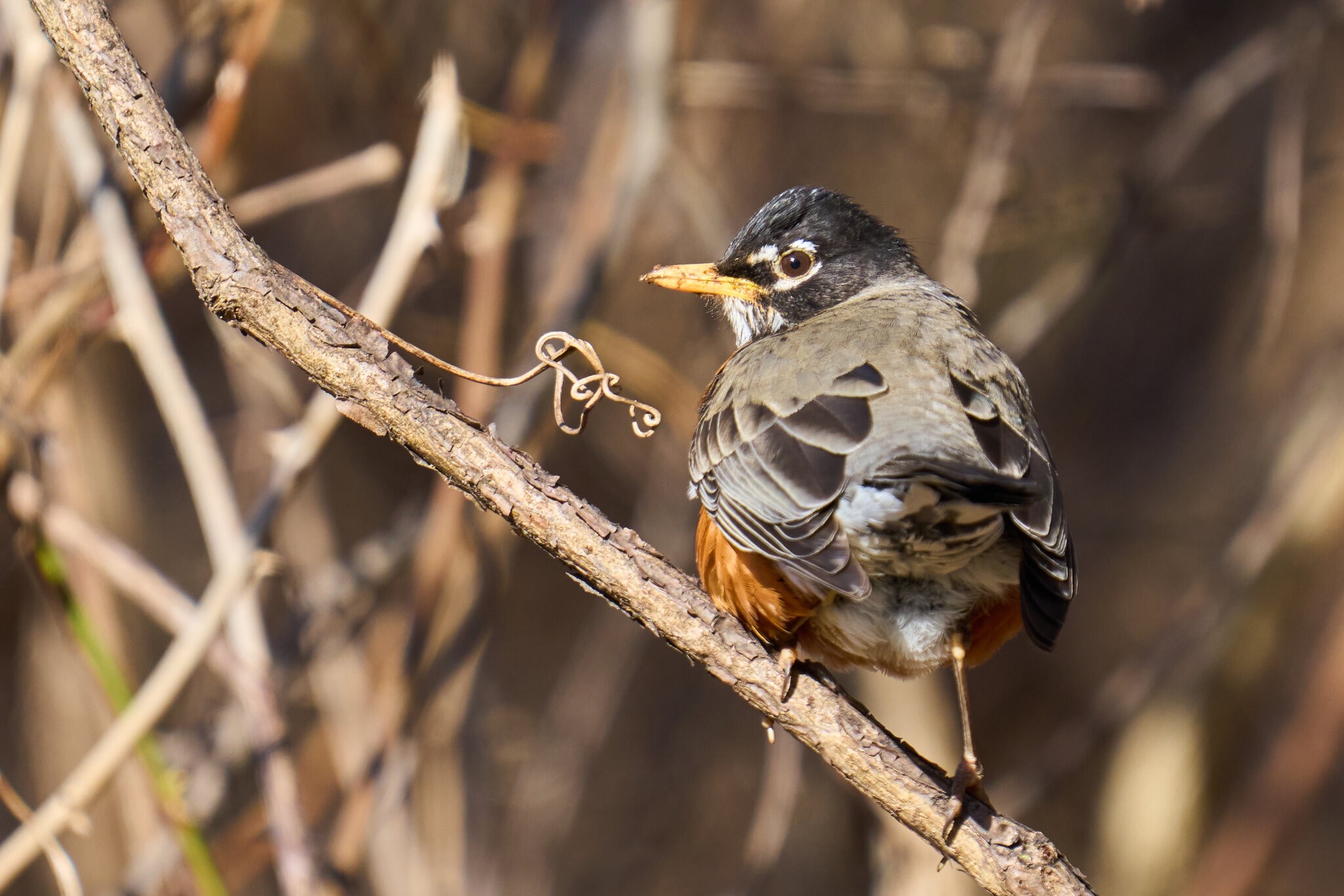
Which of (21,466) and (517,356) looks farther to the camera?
(517,356)

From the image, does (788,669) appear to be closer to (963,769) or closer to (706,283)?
(963,769)

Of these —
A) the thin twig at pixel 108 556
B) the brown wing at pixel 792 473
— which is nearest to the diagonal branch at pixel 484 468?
the brown wing at pixel 792 473

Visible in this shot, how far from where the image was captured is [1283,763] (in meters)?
5.34

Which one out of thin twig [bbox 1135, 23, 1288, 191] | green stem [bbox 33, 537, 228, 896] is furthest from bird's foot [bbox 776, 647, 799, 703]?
thin twig [bbox 1135, 23, 1288, 191]

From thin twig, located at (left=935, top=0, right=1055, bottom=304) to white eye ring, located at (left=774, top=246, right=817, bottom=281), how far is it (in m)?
0.83

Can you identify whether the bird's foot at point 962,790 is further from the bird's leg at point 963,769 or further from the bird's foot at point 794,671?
the bird's foot at point 794,671

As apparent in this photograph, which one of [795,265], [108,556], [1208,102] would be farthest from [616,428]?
[108,556]

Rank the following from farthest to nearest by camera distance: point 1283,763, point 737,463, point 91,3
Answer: point 1283,763 < point 737,463 < point 91,3

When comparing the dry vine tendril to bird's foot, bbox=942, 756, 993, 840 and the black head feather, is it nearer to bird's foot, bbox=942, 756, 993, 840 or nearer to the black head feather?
bird's foot, bbox=942, 756, 993, 840

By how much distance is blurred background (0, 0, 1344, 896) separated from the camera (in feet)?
12.1

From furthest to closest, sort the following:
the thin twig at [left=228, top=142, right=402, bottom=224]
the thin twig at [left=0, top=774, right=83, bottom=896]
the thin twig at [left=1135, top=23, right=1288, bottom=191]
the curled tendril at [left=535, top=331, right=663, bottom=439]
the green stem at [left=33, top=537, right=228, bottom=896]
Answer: the thin twig at [left=1135, top=23, right=1288, bottom=191] < the thin twig at [left=228, top=142, right=402, bottom=224] < the green stem at [left=33, top=537, right=228, bottom=896] < the thin twig at [left=0, top=774, right=83, bottom=896] < the curled tendril at [left=535, top=331, right=663, bottom=439]

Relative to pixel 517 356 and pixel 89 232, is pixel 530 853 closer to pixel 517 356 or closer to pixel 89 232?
Answer: pixel 517 356

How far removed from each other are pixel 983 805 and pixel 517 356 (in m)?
2.49

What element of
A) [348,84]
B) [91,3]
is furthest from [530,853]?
[91,3]
